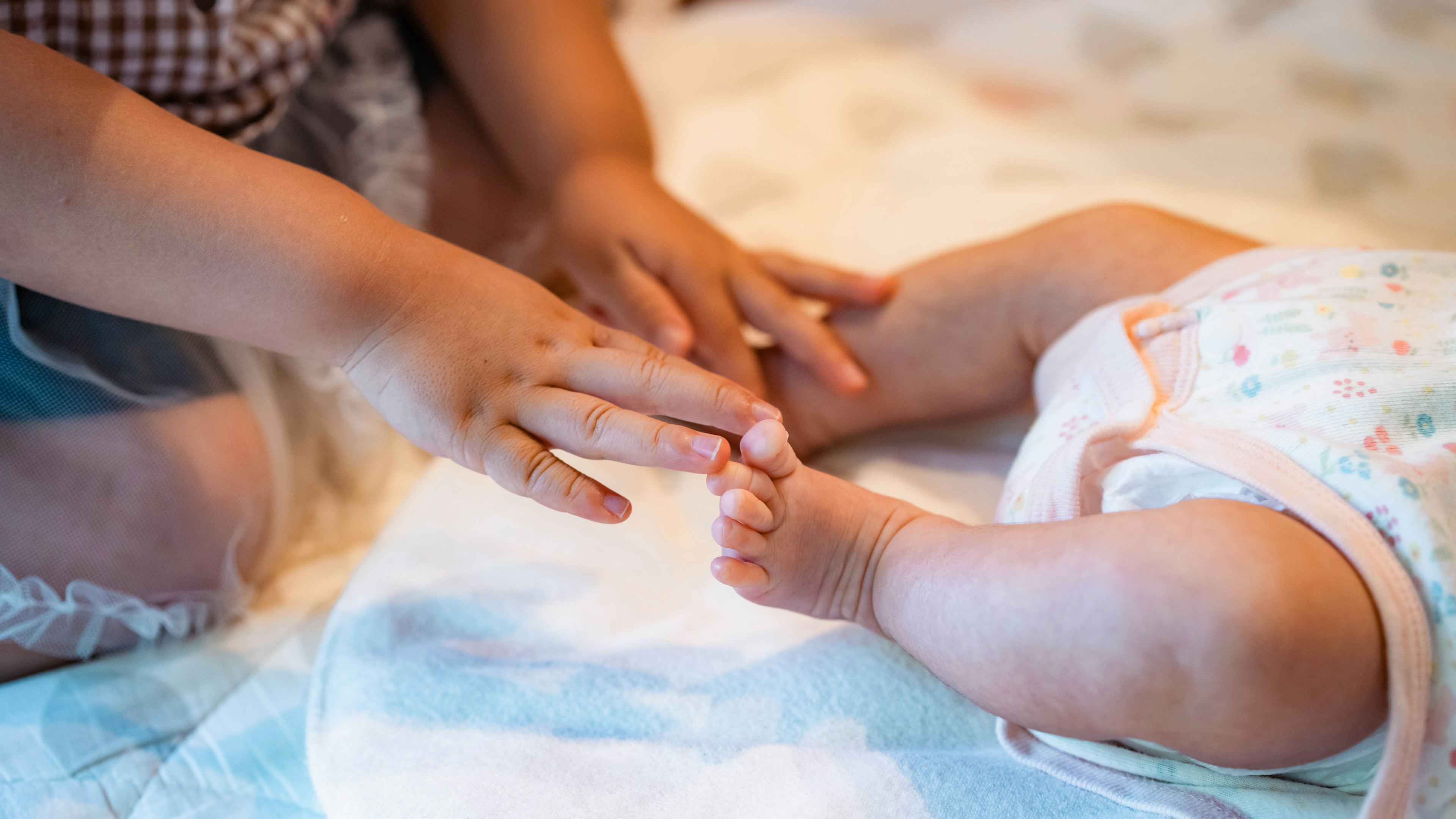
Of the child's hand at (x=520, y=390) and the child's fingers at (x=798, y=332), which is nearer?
the child's hand at (x=520, y=390)

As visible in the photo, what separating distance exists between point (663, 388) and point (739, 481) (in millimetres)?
74

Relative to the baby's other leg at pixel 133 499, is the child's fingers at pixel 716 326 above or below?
above

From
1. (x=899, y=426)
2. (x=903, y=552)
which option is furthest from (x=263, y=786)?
(x=899, y=426)

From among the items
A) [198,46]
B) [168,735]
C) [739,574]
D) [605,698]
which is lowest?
[168,735]

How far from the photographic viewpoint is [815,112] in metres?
1.04

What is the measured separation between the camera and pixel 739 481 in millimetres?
505

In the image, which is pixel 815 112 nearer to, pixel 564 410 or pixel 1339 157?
pixel 1339 157

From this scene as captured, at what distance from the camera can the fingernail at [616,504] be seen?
513 mm

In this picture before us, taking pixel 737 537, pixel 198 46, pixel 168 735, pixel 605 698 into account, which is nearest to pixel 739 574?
pixel 737 537

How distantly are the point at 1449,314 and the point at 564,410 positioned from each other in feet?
1.65

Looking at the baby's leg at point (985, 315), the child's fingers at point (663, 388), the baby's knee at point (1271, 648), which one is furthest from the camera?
the baby's leg at point (985, 315)

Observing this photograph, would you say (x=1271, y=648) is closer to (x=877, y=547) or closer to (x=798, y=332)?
(x=877, y=547)

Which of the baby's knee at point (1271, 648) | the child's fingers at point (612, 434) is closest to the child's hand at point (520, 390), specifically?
the child's fingers at point (612, 434)

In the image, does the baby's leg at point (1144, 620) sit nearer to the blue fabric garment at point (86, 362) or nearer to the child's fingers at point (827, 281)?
the child's fingers at point (827, 281)
